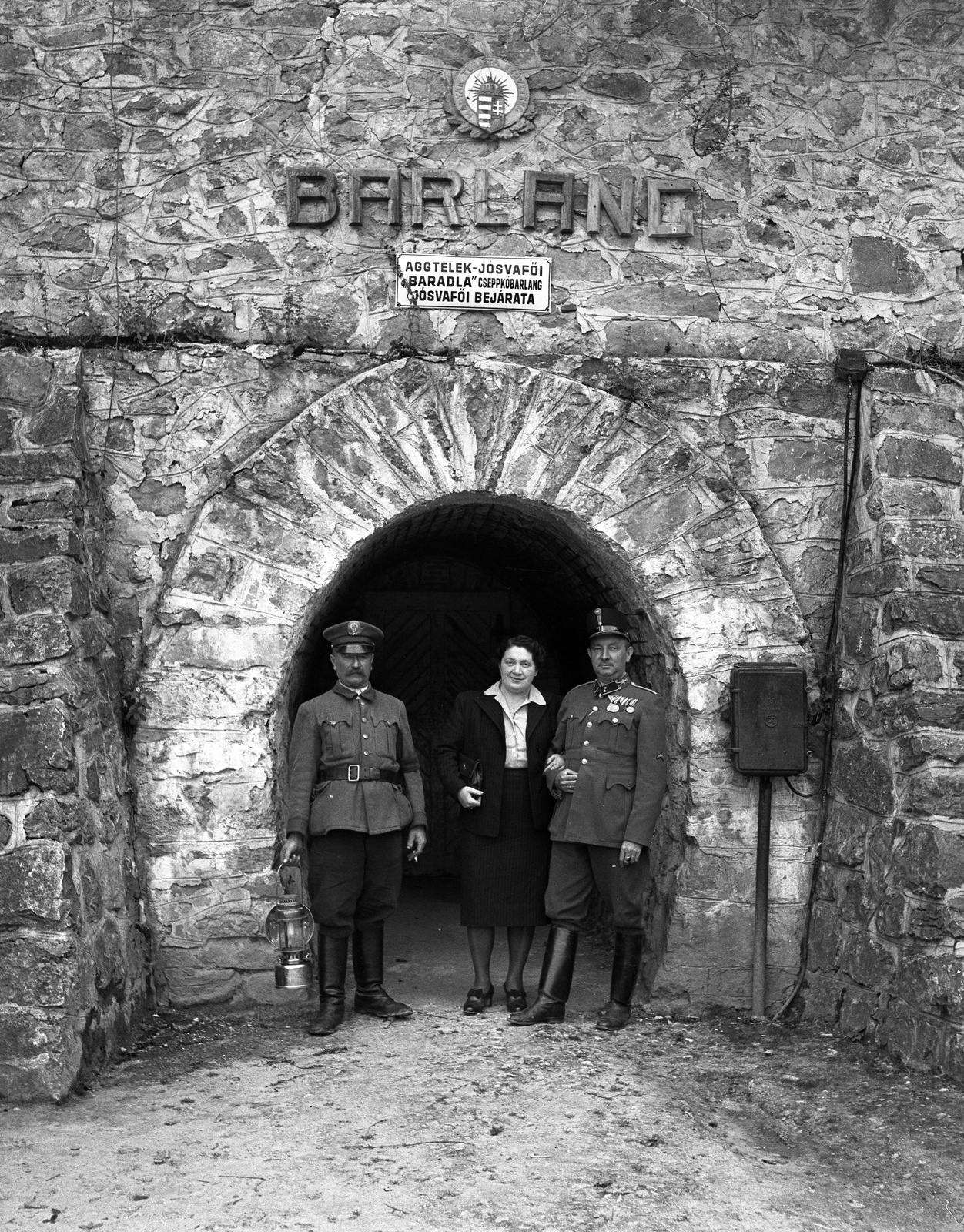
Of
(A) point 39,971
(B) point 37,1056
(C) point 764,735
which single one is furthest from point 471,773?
(B) point 37,1056

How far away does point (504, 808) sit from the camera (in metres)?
5.20

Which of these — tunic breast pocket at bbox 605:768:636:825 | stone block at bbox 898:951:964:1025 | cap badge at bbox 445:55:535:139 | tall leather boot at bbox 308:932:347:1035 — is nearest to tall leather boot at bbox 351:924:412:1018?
tall leather boot at bbox 308:932:347:1035

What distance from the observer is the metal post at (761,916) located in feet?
16.3

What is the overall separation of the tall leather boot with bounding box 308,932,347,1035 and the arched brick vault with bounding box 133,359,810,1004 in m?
0.23

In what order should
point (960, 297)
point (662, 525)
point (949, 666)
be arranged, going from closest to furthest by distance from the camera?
point (949, 666) → point (662, 525) → point (960, 297)

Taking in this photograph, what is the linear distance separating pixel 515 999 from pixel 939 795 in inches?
74.1

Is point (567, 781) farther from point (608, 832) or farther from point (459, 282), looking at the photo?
point (459, 282)

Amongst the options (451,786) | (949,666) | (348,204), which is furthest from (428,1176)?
(348,204)

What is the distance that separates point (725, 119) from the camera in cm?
539

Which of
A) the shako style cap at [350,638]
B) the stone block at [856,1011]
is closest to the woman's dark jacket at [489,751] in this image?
the shako style cap at [350,638]

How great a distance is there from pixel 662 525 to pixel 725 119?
1.85m

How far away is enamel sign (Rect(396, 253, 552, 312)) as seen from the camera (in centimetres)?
521

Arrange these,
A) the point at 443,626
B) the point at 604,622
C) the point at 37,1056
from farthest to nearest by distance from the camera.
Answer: the point at 443,626
the point at 604,622
the point at 37,1056

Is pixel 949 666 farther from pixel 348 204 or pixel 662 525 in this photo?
pixel 348 204
